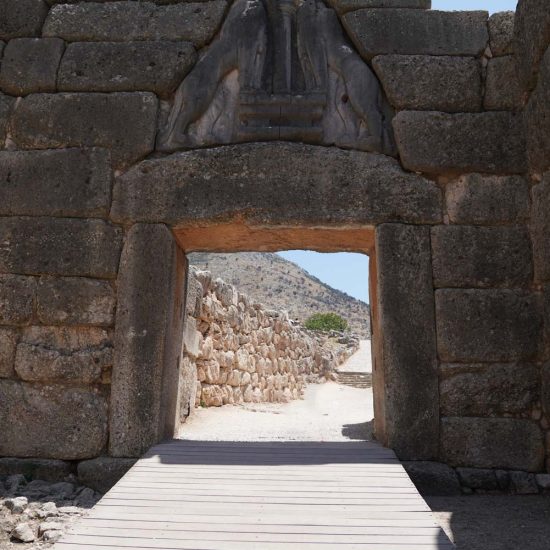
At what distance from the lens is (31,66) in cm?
442

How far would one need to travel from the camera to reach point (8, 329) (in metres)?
3.98

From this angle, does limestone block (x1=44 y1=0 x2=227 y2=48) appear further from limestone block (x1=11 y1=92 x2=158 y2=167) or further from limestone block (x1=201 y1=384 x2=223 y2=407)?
limestone block (x1=201 y1=384 x2=223 y2=407)

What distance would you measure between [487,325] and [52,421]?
2934 mm

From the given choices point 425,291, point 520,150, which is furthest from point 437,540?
point 520,150

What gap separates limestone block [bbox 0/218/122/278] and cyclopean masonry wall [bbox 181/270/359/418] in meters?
2.00

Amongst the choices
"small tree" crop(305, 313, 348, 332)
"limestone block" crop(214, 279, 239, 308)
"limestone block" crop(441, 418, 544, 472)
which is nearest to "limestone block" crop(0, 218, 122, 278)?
"limestone block" crop(441, 418, 544, 472)

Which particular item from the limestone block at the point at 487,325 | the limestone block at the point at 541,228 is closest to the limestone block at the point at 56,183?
the limestone block at the point at 487,325

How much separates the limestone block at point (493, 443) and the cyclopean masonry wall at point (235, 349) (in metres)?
2.96

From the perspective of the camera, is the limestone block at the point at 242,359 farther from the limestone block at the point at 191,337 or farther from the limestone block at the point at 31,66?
the limestone block at the point at 31,66

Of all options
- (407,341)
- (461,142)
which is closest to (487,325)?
(407,341)

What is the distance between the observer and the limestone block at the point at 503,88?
4191 millimetres

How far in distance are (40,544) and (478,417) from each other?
263 cm

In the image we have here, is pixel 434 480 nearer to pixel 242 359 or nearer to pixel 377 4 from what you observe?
pixel 377 4

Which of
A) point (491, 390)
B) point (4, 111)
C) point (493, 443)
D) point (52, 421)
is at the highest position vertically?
point (4, 111)
